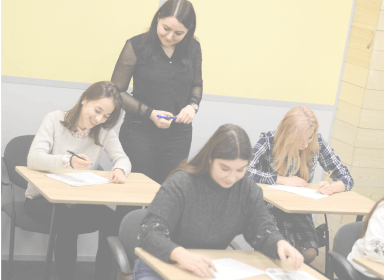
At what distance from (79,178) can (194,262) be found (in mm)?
1234

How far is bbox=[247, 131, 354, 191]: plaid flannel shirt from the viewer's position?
3.16m

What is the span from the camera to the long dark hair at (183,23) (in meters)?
2.84

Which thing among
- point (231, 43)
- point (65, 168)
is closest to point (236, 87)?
point (231, 43)

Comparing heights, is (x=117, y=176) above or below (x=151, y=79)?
below

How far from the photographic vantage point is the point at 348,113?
406cm

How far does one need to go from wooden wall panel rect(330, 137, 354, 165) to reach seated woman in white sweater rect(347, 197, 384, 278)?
1560 millimetres

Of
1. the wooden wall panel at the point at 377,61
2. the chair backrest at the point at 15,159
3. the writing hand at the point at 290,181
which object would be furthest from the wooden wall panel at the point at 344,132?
the chair backrest at the point at 15,159

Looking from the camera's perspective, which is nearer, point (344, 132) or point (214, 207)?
point (214, 207)

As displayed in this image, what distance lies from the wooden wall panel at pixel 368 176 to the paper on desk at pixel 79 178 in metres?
2.15

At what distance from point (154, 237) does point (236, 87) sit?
2.32 m

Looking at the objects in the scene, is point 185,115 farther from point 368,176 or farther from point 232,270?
point 368,176

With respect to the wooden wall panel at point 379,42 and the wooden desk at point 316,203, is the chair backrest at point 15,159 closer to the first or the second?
the wooden desk at point 316,203

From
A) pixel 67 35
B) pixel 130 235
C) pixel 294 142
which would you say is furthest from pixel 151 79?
pixel 130 235

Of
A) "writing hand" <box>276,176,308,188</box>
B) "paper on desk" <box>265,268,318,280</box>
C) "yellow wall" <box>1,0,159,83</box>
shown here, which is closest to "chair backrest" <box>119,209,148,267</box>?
"paper on desk" <box>265,268,318,280</box>
